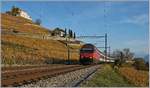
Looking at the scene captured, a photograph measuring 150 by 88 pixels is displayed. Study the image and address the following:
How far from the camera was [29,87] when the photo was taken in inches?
653

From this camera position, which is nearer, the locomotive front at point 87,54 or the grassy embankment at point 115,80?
the grassy embankment at point 115,80

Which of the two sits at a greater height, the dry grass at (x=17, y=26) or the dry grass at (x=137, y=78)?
the dry grass at (x=17, y=26)

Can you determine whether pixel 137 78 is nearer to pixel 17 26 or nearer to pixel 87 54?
pixel 87 54

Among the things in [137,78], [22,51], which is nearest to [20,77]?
[137,78]

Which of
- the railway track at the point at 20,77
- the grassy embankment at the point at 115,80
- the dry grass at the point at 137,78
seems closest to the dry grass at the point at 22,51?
the dry grass at the point at 137,78

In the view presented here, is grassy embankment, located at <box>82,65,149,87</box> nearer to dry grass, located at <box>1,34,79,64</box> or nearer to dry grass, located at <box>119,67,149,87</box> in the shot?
dry grass, located at <box>119,67,149,87</box>

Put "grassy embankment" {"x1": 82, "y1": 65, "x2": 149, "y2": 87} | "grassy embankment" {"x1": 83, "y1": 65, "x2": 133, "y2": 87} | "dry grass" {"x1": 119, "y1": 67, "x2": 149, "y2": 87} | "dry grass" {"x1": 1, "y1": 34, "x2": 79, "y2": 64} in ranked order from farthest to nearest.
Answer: "dry grass" {"x1": 1, "y1": 34, "x2": 79, "y2": 64}, "dry grass" {"x1": 119, "y1": 67, "x2": 149, "y2": 87}, "grassy embankment" {"x1": 82, "y1": 65, "x2": 149, "y2": 87}, "grassy embankment" {"x1": 83, "y1": 65, "x2": 133, "y2": 87}

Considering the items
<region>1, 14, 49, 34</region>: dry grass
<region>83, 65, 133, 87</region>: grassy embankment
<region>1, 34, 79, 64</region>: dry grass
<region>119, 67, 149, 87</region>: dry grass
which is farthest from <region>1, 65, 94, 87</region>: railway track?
<region>1, 14, 49, 34</region>: dry grass

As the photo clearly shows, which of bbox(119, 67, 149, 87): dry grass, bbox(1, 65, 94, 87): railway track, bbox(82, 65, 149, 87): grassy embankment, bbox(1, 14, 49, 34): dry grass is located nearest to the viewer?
bbox(1, 65, 94, 87): railway track

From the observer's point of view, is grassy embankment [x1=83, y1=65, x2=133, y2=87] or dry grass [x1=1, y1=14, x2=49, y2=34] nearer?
grassy embankment [x1=83, y1=65, x2=133, y2=87]

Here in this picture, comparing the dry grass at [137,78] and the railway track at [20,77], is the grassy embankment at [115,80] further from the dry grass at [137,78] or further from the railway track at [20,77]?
the railway track at [20,77]

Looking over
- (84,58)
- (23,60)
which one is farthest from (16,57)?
(84,58)

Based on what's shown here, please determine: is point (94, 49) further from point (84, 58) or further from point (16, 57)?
point (16, 57)

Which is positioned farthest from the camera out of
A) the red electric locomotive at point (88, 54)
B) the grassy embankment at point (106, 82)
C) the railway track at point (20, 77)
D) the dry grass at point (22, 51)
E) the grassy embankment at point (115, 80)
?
the red electric locomotive at point (88, 54)
